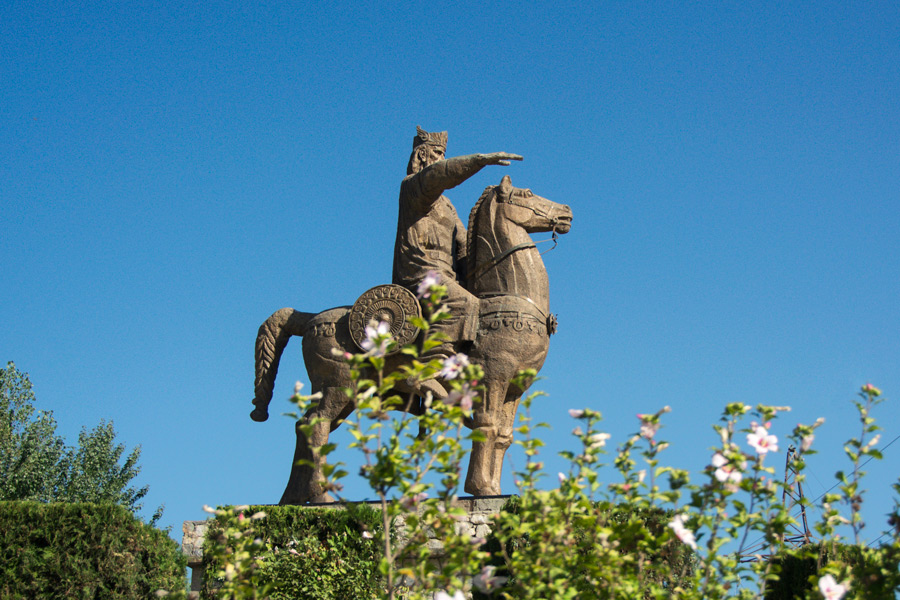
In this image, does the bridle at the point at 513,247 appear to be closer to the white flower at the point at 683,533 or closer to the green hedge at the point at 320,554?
the green hedge at the point at 320,554

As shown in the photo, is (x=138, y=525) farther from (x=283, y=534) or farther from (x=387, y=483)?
(x=387, y=483)

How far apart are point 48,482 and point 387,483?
15698 mm

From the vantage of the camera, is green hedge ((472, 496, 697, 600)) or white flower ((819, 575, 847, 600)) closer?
white flower ((819, 575, 847, 600))

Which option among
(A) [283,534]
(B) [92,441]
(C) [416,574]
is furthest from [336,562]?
(B) [92,441]

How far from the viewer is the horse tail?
465 inches

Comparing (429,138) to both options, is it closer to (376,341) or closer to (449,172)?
(449,172)

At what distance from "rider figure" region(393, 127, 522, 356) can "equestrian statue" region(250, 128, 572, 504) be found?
0.5 inches

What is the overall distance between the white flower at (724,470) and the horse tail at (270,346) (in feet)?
23.3

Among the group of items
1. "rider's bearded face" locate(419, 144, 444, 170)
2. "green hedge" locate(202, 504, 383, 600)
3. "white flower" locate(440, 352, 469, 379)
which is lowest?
"green hedge" locate(202, 504, 383, 600)

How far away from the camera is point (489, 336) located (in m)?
11.0

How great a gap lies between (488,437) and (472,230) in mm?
2394

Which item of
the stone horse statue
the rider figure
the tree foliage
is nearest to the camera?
the stone horse statue

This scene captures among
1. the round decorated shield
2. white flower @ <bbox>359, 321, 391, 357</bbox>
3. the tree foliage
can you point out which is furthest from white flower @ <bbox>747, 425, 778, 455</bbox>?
the tree foliage

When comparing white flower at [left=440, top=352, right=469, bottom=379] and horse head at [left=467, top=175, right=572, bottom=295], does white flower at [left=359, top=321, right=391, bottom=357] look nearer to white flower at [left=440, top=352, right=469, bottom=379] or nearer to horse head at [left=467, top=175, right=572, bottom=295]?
white flower at [left=440, top=352, right=469, bottom=379]
